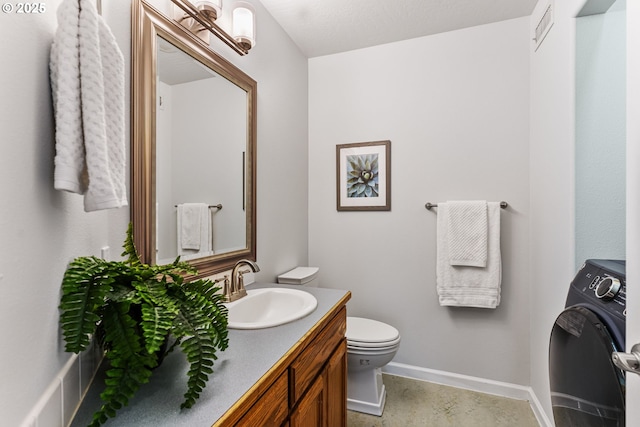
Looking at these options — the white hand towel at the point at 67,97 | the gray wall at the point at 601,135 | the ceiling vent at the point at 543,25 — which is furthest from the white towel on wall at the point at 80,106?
the ceiling vent at the point at 543,25

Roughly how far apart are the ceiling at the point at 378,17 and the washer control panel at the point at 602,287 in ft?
5.29

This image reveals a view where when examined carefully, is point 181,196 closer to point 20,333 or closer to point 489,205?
point 20,333

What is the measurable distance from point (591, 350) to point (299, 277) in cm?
139

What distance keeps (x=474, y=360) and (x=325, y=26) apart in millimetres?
2470

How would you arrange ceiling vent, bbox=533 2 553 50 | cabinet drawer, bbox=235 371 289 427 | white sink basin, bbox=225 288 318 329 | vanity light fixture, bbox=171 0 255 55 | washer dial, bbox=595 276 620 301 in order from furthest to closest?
ceiling vent, bbox=533 2 553 50
white sink basin, bbox=225 288 318 329
vanity light fixture, bbox=171 0 255 55
washer dial, bbox=595 276 620 301
cabinet drawer, bbox=235 371 289 427

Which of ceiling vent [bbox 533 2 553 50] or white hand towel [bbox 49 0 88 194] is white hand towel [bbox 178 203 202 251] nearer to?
white hand towel [bbox 49 0 88 194]

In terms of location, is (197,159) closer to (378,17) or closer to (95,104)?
(95,104)

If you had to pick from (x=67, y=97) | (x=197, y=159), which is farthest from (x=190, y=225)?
(x=67, y=97)

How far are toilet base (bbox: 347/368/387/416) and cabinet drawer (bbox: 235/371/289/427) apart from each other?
1113mm

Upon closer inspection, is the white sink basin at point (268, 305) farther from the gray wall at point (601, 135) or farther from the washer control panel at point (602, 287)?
the gray wall at point (601, 135)

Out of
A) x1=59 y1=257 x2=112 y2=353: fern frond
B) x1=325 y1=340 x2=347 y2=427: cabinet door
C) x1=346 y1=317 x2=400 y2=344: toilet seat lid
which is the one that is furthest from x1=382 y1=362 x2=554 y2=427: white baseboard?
x1=59 y1=257 x2=112 y2=353: fern frond

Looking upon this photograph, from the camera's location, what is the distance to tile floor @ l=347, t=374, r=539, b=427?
5.78ft

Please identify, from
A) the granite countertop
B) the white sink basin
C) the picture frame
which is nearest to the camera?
the granite countertop

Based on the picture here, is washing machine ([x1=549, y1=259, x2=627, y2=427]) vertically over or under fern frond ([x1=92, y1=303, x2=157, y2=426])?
under
